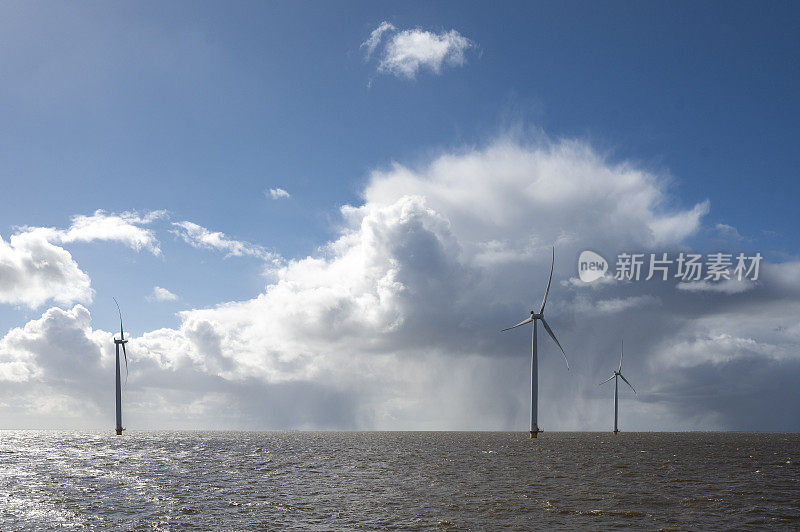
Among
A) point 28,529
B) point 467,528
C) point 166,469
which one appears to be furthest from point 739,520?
point 166,469

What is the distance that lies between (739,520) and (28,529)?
45059 mm

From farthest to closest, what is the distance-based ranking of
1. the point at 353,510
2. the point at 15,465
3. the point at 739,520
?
the point at 15,465, the point at 353,510, the point at 739,520

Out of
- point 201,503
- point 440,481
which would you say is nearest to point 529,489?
point 440,481

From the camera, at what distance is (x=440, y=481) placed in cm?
6656

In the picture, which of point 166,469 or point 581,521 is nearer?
point 581,521

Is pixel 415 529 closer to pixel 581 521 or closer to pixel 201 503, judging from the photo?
pixel 581 521

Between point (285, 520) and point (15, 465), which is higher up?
point (285, 520)

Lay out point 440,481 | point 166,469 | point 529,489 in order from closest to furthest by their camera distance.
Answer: point 529,489, point 440,481, point 166,469

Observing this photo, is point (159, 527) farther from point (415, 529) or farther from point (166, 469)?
point (166, 469)

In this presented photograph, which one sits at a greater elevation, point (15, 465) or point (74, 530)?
point (74, 530)

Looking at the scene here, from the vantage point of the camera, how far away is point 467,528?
3841cm

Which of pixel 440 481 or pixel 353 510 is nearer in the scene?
pixel 353 510

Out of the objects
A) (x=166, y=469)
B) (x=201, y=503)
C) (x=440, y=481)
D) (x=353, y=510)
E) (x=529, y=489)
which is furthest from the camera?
(x=166, y=469)

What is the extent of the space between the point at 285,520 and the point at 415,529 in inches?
366
